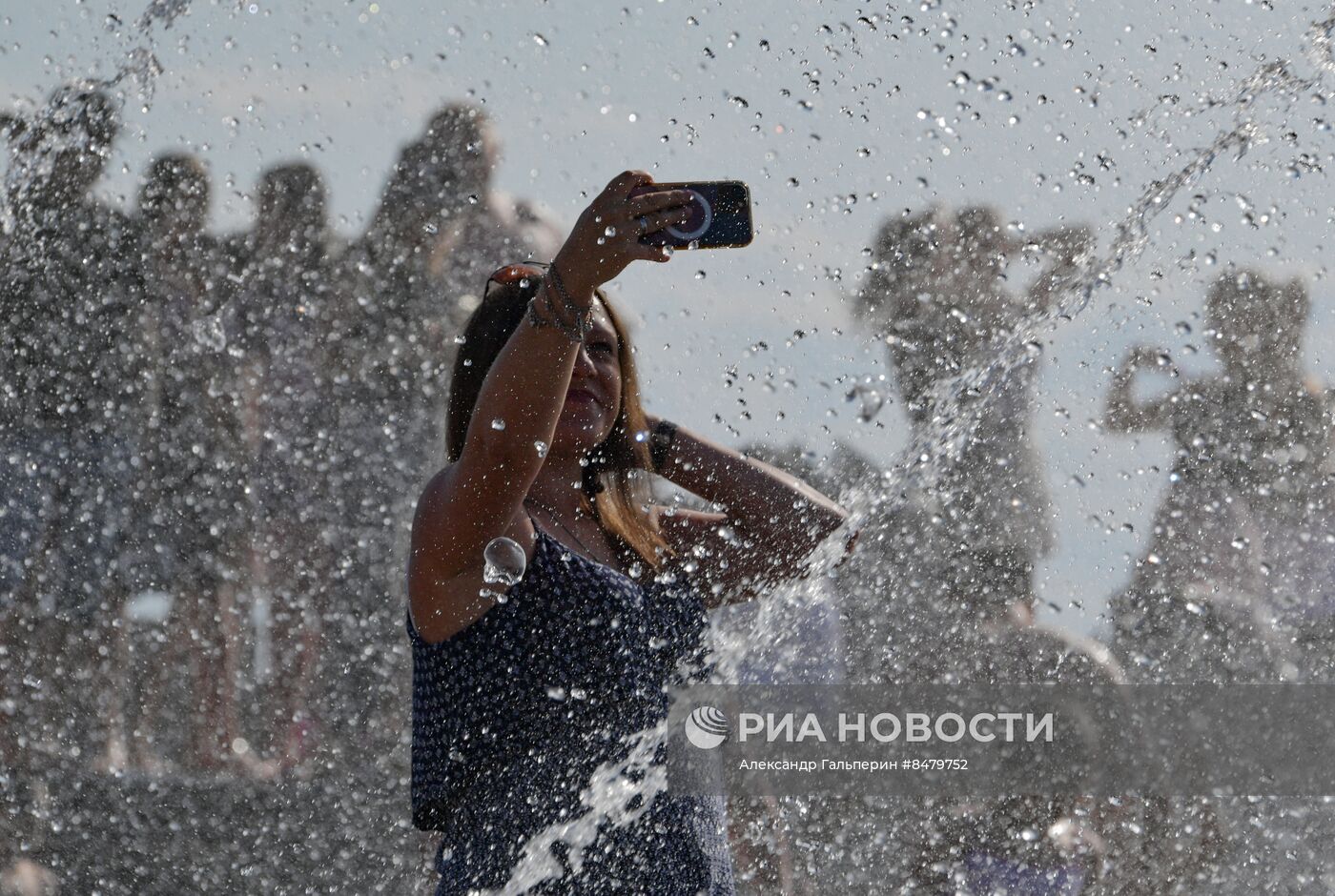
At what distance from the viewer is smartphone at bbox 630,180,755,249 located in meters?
1.09

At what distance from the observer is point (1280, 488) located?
2555mm

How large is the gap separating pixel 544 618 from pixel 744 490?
465 mm

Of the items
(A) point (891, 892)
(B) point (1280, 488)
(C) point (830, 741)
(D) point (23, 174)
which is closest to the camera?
(C) point (830, 741)

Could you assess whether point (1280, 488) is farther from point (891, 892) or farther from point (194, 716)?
point (194, 716)

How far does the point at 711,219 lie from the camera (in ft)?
3.81

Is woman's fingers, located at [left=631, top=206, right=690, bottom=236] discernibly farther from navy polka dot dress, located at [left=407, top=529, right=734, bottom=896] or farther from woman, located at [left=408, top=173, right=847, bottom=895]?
navy polka dot dress, located at [left=407, top=529, right=734, bottom=896]

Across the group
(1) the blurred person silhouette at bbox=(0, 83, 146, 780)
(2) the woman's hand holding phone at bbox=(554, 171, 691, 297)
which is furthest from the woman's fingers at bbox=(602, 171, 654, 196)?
(1) the blurred person silhouette at bbox=(0, 83, 146, 780)

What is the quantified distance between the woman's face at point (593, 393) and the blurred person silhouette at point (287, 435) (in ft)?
5.19

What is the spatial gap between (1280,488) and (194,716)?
2.25 metres

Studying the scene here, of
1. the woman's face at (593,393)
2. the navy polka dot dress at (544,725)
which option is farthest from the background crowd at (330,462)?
the navy polka dot dress at (544,725)

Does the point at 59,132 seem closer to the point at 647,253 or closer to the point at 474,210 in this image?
the point at 474,210

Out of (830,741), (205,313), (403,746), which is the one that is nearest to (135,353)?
(205,313)

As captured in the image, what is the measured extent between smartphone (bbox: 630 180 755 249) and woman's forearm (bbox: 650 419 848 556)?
1.37 feet

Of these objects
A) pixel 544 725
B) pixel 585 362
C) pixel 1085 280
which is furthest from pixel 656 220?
pixel 1085 280
